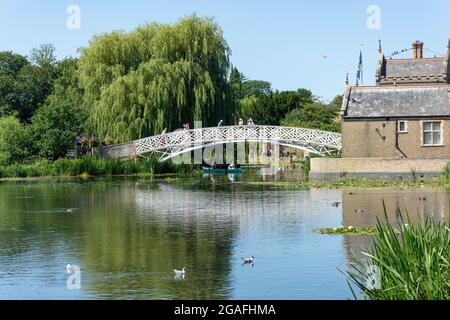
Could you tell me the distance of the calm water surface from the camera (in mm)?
15453

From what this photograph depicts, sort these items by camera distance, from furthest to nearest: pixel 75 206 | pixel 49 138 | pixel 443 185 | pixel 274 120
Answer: pixel 274 120 → pixel 49 138 → pixel 443 185 → pixel 75 206

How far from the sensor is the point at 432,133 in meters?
46.1

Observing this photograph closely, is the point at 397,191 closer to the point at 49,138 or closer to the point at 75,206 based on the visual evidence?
the point at 75,206

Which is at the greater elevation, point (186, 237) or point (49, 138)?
point (49, 138)

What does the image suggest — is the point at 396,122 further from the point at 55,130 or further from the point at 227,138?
the point at 55,130

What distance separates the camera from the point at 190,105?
195 ft

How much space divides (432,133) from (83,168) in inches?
850

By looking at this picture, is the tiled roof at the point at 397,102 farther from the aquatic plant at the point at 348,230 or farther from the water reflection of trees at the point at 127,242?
the aquatic plant at the point at 348,230

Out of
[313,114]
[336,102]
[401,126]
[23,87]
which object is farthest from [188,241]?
[336,102]

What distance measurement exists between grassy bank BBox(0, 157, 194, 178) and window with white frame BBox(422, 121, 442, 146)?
1850cm

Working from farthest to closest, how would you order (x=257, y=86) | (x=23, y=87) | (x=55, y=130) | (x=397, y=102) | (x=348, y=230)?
1. (x=257, y=86)
2. (x=23, y=87)
3. (x=55, y=130)
4. (x=397, y=102)
5. (x=348, y=230)

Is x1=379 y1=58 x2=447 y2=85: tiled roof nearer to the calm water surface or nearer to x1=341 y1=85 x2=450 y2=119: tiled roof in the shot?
x1=341 y1=85 x2=450 y2=119: tiled roof

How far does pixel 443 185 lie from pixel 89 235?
1990cm
